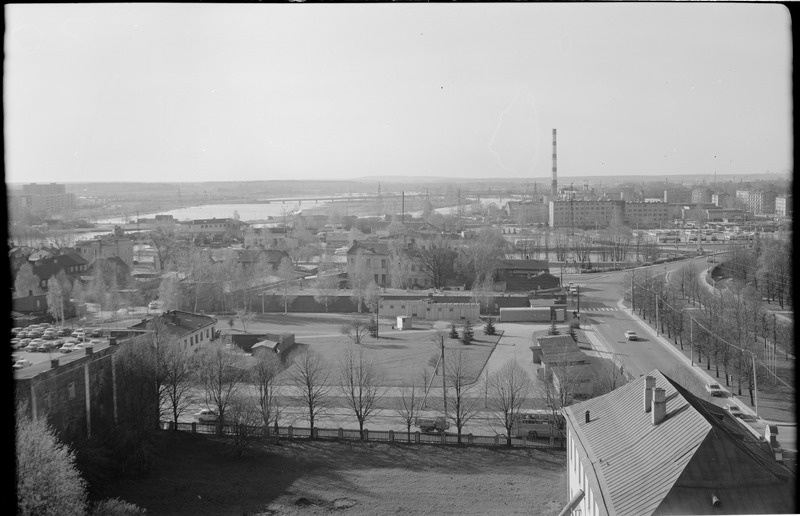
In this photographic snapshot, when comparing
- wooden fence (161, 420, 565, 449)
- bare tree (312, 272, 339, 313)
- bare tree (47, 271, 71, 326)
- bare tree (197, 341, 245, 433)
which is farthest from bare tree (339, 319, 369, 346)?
bare tree (47, 271, 71, 326)

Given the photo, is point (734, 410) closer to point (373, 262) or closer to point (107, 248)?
point (373, 262)

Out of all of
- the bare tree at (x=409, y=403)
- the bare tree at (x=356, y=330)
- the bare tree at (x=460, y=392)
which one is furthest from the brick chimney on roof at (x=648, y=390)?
the bare tree at (x=356, y=330)

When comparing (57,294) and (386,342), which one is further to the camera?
(386,342)

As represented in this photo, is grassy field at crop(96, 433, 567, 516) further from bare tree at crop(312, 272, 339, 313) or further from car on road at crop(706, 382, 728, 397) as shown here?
bare tree at crop(312, 272, 339, 313)

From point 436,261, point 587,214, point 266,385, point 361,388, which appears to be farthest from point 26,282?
point 587,214

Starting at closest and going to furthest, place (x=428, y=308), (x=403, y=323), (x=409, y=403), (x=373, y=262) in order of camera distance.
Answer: (x=409, y=403) < (x=403, y=323) < (x=428, y=308) < (x=373, y=262)

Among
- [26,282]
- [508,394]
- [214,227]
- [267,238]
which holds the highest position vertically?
[214,227]
